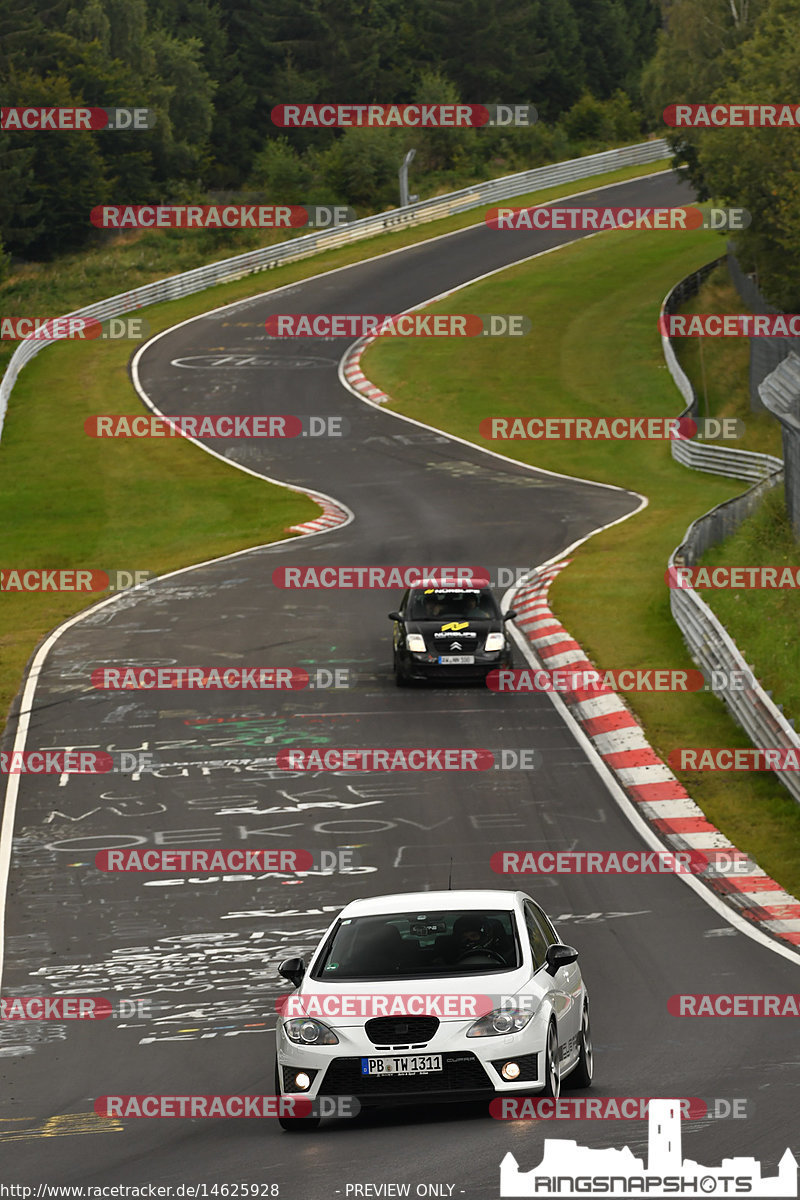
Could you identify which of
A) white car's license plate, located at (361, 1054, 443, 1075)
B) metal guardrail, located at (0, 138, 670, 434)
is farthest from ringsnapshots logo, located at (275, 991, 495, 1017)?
metal guardrail, located at (0, 138, 670, 434)

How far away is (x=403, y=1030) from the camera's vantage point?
974cm

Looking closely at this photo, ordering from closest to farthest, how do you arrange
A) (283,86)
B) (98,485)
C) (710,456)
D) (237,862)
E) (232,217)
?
(237,862)
(710,456)
(98,485)
(232,217)
(283,86)

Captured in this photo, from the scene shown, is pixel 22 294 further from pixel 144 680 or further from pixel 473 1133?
pixel 473 1133

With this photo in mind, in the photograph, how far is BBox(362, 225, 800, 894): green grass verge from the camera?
68.7 feet

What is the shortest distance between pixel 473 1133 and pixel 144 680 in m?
17.3

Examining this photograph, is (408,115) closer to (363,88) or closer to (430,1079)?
(363,88)

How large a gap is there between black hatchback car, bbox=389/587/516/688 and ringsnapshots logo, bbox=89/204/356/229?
53.7 metres

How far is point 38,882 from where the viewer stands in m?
17.6

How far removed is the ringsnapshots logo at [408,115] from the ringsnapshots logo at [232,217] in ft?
31.5

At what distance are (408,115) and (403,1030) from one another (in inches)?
3587

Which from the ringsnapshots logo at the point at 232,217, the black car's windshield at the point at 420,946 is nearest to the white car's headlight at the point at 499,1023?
the black car's windshield at the point at 420,946

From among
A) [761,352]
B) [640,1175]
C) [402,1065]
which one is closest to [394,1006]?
[402,1065]

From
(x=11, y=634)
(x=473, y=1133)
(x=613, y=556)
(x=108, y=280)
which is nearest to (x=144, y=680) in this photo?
(x=11, y=634)

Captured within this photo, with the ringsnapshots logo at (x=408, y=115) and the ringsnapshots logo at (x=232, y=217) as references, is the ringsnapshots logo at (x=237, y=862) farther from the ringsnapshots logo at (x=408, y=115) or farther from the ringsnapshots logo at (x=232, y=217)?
the ringsnapshots logo at (x=408, y=115)
